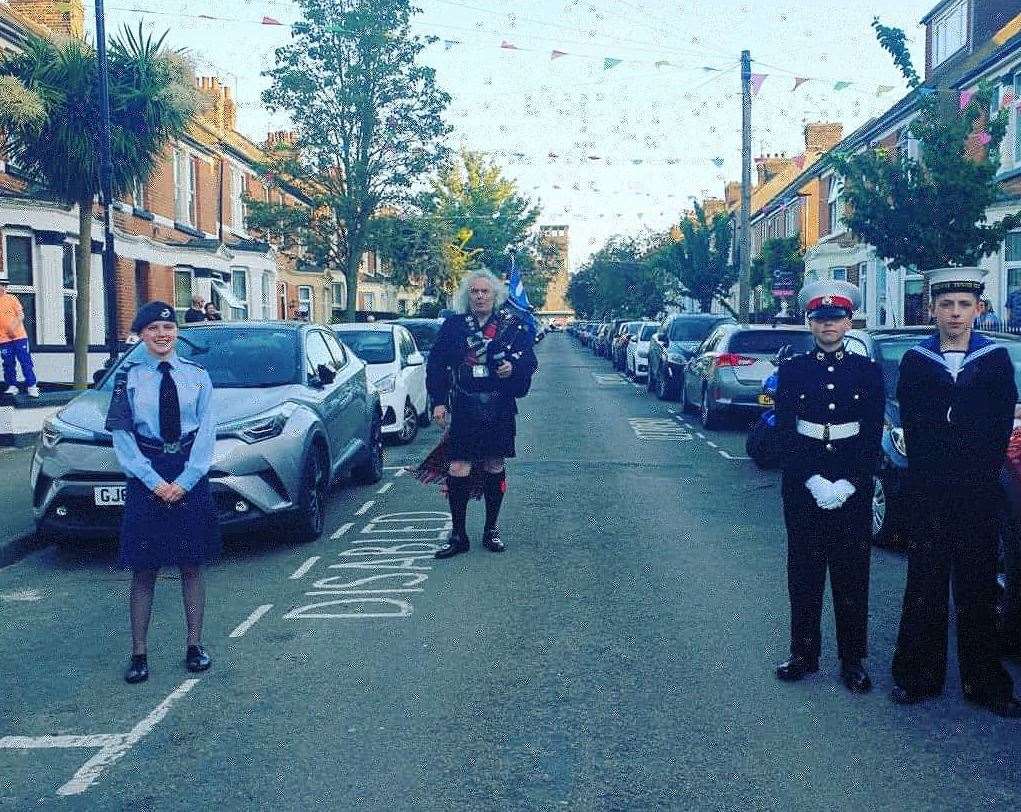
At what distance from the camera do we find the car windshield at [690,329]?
23.2 meters

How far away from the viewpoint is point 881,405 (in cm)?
502

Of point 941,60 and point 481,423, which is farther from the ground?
point 941,60

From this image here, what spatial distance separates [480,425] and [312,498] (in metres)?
1.49

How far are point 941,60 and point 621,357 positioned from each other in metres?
13.2

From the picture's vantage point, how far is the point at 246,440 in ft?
25.0

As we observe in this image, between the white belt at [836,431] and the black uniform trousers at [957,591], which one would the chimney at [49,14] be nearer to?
the white belt at [836,431]

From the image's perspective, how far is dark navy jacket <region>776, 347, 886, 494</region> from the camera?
196 inches

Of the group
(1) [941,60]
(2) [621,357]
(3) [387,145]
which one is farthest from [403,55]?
(1) [941,60]

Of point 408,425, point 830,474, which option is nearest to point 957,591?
point 830,474

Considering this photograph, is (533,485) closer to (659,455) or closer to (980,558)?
(659,455)

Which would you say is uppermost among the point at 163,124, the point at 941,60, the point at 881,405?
the point at 941,60

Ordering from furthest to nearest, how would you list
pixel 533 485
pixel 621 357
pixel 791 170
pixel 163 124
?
pixel 791 170
pixel 621 357
pixel 163 124
pixel 533 485

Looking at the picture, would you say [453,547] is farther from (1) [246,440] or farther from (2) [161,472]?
(2) [161,472]

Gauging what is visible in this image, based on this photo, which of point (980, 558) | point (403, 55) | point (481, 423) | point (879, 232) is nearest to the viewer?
point (980, 558)
